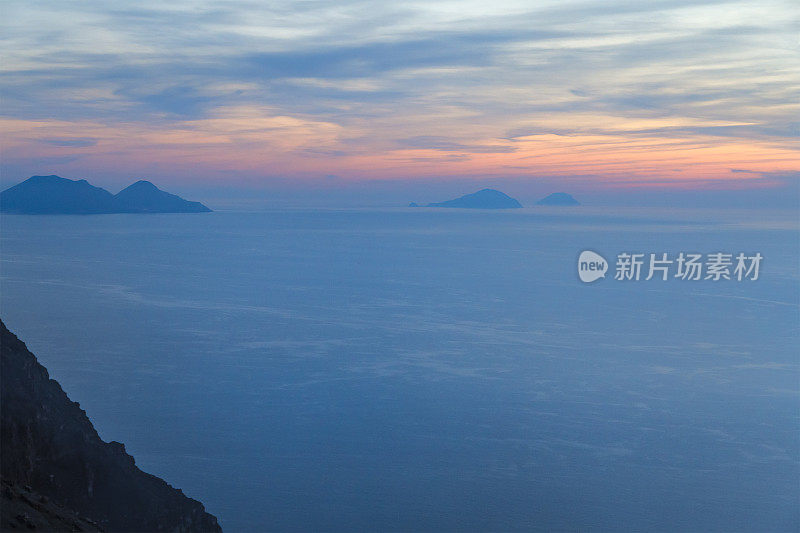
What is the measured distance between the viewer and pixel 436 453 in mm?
29672

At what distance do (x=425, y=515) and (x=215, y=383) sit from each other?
54.2 feet

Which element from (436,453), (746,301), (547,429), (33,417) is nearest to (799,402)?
(547,429)

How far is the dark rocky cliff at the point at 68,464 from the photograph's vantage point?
17.8 metres

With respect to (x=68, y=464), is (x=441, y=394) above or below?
below

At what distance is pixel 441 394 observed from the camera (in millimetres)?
35750

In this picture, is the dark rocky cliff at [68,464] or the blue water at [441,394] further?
the blue water at [441,394]

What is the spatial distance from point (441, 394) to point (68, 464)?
19869mm

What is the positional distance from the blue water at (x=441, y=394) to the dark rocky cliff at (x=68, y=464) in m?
5.04

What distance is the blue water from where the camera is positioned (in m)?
26.2

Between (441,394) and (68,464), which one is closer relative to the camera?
(68,464)

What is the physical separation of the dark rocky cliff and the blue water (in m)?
5.04

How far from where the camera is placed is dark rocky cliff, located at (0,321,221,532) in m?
17.8

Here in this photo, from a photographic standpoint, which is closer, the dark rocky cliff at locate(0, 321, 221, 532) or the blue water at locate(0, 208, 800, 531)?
the dark rocky cliff at locate(0, 321, 221, 532)

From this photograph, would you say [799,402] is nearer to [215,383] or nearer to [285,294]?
[215,383]
